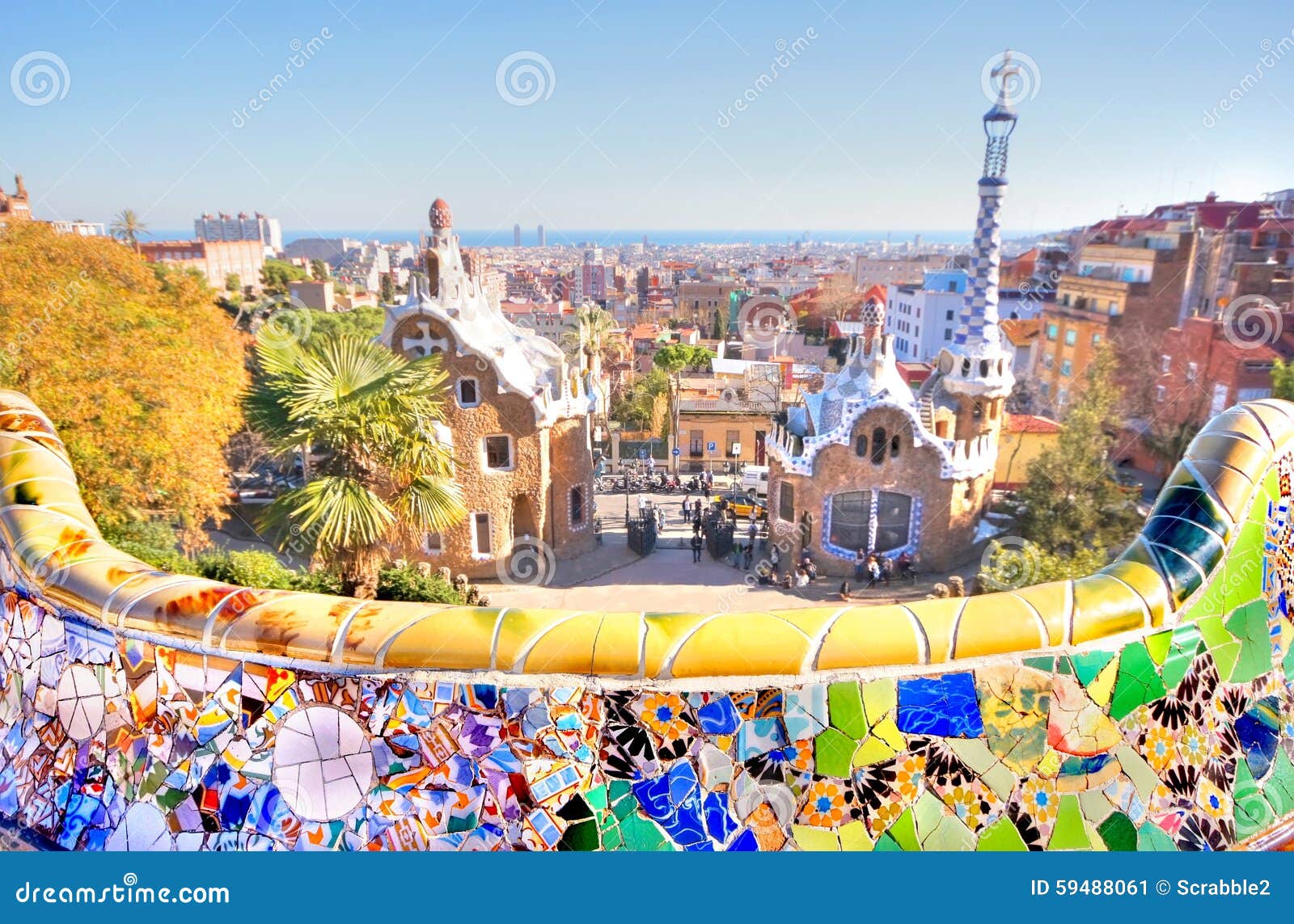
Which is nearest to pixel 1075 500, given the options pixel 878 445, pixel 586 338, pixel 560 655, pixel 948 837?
pixel 878 445

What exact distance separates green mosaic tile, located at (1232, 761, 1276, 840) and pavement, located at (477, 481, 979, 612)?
1053 cm

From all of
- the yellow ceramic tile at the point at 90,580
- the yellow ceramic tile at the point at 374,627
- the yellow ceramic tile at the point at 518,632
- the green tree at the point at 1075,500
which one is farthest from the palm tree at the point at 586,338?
the yellow ceramic tile at the point at 518,632

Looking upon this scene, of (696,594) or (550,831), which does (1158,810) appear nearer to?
(550,831)

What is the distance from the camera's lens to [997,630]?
15.3 feet

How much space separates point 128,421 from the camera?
12.2m

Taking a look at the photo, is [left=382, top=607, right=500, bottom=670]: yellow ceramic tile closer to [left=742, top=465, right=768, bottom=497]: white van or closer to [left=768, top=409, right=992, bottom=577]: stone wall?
[left=768, top=409, right=992, bottom=577]: stone wall

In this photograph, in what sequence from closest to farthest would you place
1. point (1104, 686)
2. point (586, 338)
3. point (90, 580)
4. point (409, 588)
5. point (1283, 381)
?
1. point (1104, 686)
2. point (90, 580)
3. point (409, 588)
4. point (1283, 381)
5. point (586, 338)

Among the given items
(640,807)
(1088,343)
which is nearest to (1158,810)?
(640,807)

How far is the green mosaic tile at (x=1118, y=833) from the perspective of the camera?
187 inches

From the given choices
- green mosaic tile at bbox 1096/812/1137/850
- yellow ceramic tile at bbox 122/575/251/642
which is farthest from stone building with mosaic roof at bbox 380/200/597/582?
green mosaic tile at bbox 1096/812/1137/850

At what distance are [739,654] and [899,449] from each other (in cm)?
1462

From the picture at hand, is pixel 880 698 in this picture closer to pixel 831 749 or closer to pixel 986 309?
pixel 831 749

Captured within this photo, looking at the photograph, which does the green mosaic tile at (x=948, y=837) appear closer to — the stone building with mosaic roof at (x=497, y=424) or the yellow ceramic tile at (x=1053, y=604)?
the yellow ceramic tile at (x=1053, y=604)

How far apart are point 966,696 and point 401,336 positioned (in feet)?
49.6
